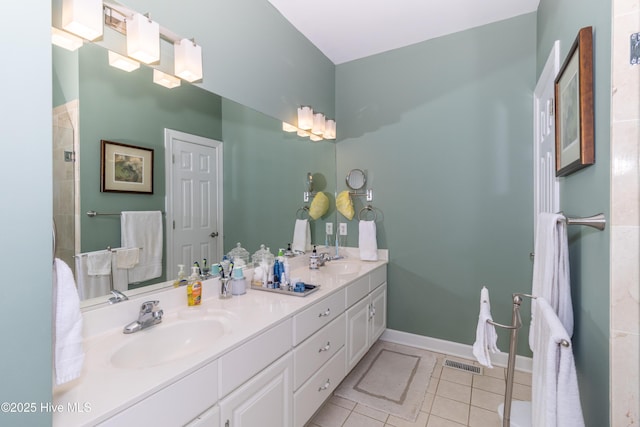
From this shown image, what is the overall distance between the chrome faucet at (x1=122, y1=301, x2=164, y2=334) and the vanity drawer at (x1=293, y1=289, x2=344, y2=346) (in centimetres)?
61

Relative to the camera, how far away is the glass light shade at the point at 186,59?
147 cm

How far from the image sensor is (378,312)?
2.52 metres

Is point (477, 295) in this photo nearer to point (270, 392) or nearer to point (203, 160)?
point (270, 392)

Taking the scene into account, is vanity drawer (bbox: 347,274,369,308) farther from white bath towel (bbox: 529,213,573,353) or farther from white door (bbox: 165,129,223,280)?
white bath towel (bbox: 529,213,573,353)

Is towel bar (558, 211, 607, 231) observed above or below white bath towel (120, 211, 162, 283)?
above

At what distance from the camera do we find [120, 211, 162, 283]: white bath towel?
1334mm

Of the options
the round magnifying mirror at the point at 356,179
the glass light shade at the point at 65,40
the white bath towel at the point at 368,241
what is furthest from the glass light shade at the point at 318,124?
the glass light shade at the point at 65,40

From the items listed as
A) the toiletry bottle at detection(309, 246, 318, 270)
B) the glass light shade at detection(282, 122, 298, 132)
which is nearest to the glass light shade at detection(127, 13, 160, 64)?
the glass light shade at detection(282, 122, 298, 132)

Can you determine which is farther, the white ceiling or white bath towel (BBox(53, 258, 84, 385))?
the white ceiling

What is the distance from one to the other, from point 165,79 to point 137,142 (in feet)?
1.19

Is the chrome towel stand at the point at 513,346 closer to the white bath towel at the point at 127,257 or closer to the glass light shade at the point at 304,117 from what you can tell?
the white bath towel at the point at 127,257

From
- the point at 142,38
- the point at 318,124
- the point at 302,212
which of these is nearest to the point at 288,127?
the point at 318,124

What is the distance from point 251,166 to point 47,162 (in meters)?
1.37

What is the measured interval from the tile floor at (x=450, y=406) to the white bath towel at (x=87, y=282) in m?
1.35
